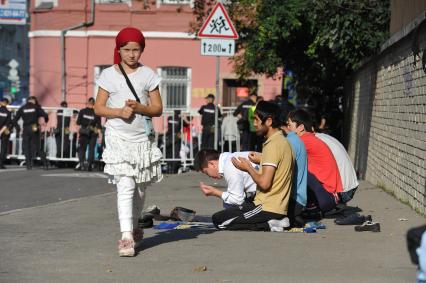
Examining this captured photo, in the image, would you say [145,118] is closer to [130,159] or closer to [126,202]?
[130,159]

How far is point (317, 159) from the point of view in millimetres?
11477

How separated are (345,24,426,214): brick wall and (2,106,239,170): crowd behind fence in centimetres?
418

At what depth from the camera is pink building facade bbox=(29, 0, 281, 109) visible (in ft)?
116

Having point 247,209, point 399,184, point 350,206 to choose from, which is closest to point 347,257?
point 247,209

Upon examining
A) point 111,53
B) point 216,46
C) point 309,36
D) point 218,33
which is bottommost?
point 111,53

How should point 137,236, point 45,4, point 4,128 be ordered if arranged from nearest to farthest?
point 137,236 < point 4,128 < point 45,4

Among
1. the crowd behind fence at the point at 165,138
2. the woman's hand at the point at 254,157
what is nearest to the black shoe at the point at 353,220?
the woman's hand at the point at 254,157

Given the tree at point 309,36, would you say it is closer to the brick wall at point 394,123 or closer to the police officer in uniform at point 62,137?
the brick wall at point 394,123

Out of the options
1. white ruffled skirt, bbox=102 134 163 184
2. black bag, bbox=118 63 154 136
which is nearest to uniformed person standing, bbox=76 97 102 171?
black bag, bbox=118 63 154 136

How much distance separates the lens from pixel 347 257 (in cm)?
813

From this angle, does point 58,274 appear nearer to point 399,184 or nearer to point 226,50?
point 399,184

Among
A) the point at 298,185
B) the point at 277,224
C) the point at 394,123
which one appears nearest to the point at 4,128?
the point at 394,123

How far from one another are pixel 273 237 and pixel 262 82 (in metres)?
26.2

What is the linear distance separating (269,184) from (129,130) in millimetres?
1804
